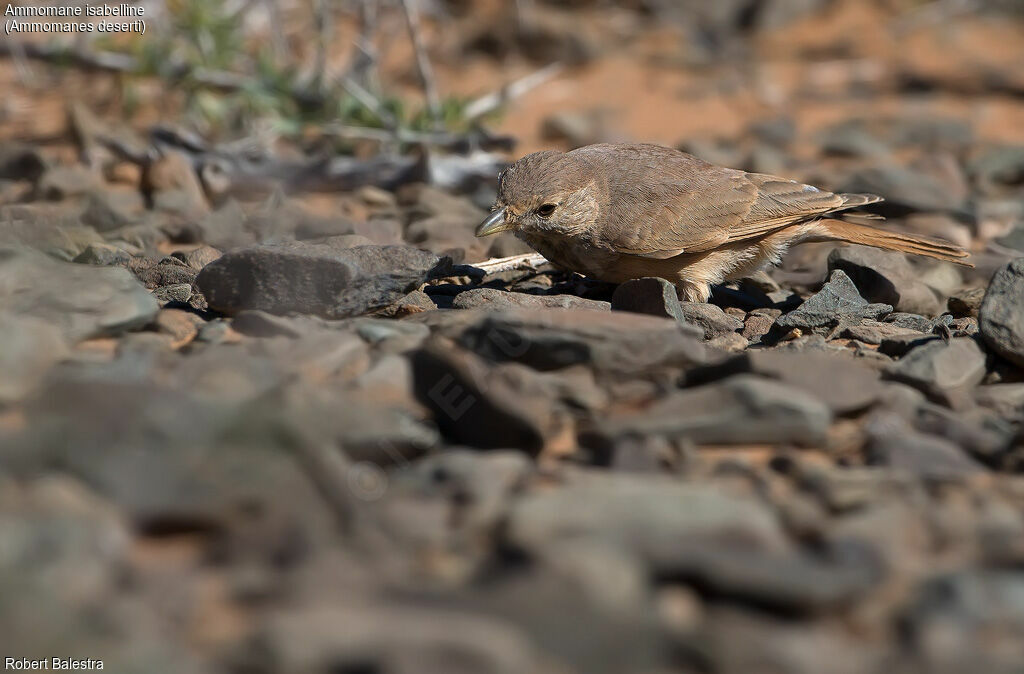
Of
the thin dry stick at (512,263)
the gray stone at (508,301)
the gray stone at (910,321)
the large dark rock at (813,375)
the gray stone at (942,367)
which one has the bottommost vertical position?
the thin dry stick at (512,263)

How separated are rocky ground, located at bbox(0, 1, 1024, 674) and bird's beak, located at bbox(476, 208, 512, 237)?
308 mm

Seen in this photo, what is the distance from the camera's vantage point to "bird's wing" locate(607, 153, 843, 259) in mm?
4977

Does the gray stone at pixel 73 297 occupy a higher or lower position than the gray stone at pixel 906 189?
higher

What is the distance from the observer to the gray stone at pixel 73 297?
375cm

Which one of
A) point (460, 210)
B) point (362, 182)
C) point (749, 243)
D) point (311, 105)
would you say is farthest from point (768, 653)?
point (311, 105)

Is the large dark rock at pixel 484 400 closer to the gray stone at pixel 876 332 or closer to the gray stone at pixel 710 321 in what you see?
the gray stone at pixel 710 321

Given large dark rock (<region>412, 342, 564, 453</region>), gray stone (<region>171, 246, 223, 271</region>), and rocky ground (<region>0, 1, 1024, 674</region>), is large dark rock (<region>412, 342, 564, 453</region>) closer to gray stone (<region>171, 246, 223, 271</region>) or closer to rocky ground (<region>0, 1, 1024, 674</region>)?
rocky ground (<region>0, 1, 1024, 674</region>)

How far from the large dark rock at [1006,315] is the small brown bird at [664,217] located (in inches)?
48.2

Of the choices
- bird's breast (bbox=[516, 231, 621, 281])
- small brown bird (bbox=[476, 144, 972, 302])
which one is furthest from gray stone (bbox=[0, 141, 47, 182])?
bird's breast (bbox=[516, 231, 621, 281])

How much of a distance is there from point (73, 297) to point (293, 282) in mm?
802

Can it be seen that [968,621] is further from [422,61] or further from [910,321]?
[422,61]

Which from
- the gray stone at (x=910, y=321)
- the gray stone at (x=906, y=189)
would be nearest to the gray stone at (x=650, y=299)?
the gray stone at (x=910, y=321)

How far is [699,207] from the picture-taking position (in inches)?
204

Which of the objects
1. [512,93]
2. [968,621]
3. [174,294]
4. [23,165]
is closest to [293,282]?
[174,294]
